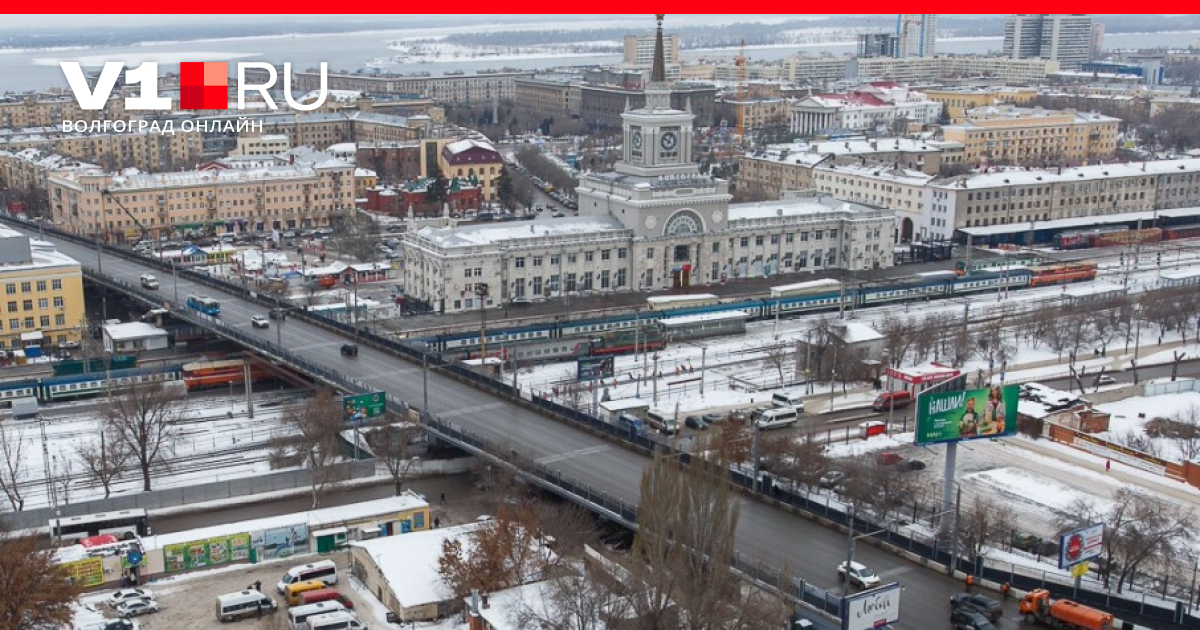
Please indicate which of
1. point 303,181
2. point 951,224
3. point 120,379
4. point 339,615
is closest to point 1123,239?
point 951,224

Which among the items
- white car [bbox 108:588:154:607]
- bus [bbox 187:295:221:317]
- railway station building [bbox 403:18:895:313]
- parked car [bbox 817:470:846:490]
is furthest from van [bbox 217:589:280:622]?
railway station building [bbox 403:18:895:313]

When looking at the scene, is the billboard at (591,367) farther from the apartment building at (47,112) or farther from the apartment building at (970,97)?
the apartment building at (970,97)

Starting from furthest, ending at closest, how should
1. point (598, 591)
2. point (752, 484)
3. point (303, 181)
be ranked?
point (303, 181) < point (752, 484) < point (598, 591)

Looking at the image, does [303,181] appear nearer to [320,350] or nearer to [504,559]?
[320,350]

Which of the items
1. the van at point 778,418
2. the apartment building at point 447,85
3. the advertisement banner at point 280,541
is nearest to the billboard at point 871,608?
the advertisement banner at point 280,541

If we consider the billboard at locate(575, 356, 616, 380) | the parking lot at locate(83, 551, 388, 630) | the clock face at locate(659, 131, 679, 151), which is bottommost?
the parking lot at locate(83, 551, 388, 630)

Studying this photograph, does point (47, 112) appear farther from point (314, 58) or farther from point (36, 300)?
point (314, 58)

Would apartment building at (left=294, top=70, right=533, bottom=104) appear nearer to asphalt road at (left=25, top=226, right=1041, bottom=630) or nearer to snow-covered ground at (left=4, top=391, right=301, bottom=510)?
asphalt road at (left=25, top=226, right=1041, bottom=630)
